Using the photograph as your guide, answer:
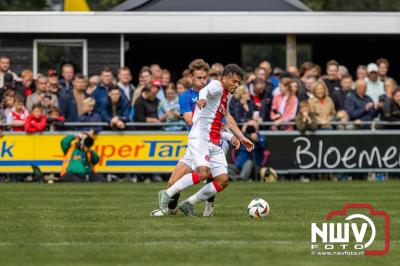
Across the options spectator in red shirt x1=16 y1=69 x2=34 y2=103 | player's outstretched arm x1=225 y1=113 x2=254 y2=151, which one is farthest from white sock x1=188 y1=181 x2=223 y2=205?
spectator in red shirt x1=16 y1=69 x2=34 y2=103

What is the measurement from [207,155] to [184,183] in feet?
1.42

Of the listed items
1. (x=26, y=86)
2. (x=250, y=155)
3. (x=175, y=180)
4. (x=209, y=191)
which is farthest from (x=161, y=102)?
(x=209, y=191)

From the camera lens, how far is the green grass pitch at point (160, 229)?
34.6ft

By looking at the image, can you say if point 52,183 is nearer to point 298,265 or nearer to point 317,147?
point 317,147

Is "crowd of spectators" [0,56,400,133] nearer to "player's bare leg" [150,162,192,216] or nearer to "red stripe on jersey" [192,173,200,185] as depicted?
"player's bare leg" [150,162,192,216]

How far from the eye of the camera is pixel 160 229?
12859 mm

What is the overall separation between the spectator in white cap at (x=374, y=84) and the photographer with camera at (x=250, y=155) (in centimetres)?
289

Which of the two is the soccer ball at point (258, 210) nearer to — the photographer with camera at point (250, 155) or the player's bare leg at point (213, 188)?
the player's bare leg at point (213, 188)

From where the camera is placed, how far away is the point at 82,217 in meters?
14.5

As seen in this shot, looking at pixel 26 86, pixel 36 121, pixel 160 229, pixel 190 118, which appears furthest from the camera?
pixel 26 86

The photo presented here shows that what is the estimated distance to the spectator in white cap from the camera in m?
24.8

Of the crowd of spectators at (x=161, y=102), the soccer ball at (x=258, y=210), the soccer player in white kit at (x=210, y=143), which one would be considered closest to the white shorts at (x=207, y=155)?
the soccer player in white kit at (x=210, y=143)

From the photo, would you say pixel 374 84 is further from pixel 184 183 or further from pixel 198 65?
pixel 184 183

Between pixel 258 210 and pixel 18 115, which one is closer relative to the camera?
pixel 258 210
